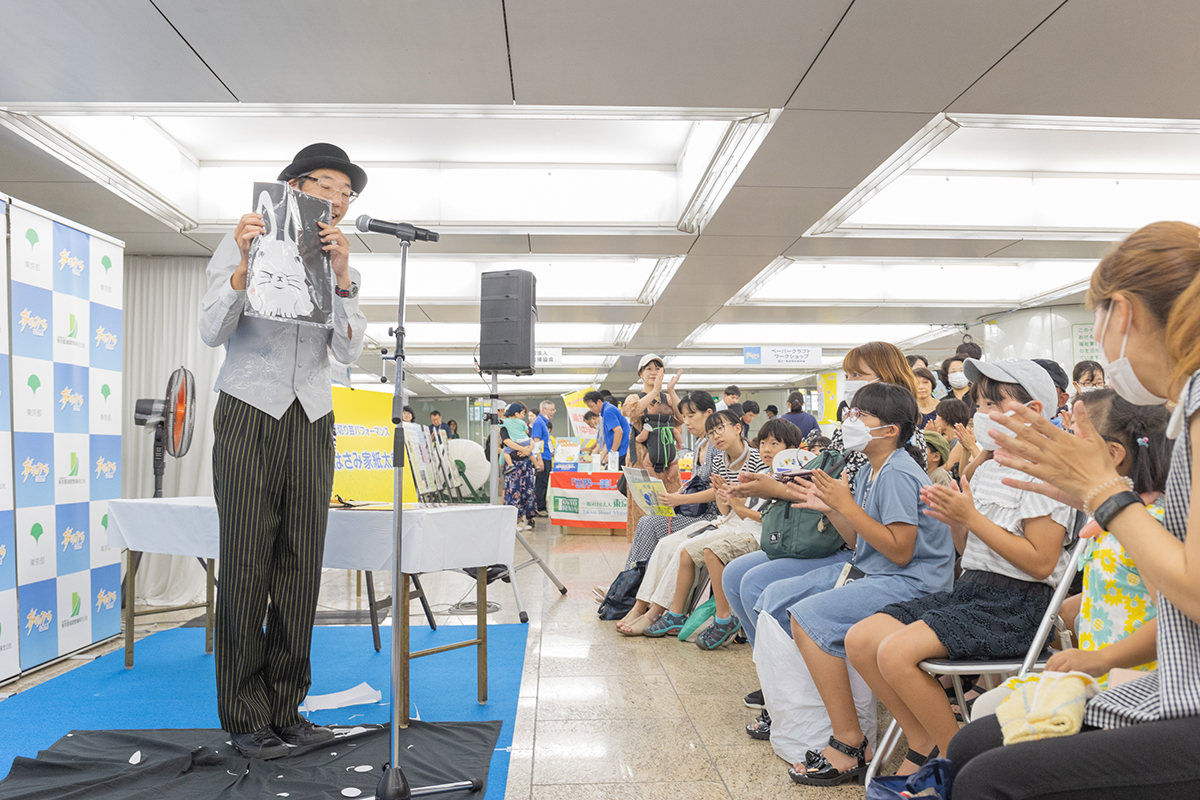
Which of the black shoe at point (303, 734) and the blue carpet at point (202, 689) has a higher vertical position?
the black shoe at point (303, 734)

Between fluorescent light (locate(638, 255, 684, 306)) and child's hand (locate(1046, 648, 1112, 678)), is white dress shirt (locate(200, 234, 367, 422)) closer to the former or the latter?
child's hand (locate(1046, 648, 1112, 678))

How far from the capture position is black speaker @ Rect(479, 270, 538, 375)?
457 centimetres

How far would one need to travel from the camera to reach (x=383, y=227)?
1953mm

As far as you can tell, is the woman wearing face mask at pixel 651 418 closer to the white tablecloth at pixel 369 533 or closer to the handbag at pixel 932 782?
the white tablecloth at pixel 369 533

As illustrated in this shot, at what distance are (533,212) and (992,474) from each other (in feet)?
12.8

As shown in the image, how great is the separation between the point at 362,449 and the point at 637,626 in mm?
1797

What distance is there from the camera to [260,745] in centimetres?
227

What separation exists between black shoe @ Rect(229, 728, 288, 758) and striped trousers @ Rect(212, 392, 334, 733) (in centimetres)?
4

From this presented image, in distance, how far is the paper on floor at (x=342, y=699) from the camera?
2.81 m

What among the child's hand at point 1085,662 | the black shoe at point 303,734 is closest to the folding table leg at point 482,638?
the black shoe at point 303,734

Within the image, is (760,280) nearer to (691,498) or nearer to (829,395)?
(691,498)

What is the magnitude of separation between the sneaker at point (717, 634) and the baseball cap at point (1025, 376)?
204cm

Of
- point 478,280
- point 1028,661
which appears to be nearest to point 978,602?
point 1028,661

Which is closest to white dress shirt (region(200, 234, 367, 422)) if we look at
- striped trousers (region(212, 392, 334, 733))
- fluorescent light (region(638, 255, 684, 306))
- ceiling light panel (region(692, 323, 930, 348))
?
striped trousers (region(212, 392, 334, 733))
